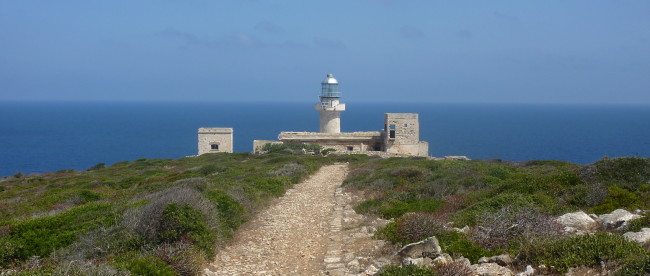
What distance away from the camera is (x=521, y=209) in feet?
28.5

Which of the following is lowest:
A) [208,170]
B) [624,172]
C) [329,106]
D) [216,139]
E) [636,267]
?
[208,170]

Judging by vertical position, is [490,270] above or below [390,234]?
above

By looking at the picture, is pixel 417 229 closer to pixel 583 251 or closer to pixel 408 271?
pixel 408 271

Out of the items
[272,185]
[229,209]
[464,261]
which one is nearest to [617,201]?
[464,261]

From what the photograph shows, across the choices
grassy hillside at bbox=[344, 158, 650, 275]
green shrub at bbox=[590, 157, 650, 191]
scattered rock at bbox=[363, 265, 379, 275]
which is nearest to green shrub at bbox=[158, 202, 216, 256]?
scattered rock at bbox=[363, 265, 379, 275]

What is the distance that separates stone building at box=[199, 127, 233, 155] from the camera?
3966cm

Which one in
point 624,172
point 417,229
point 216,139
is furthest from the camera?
point 216,139

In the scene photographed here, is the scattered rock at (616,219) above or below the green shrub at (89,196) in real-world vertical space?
above

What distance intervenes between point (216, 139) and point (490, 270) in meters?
35.1

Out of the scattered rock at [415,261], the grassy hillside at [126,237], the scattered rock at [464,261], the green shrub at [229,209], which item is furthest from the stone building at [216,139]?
the scattered rock at [464,261]

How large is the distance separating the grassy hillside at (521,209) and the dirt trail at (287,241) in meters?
1.14

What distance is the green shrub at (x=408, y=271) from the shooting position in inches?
240

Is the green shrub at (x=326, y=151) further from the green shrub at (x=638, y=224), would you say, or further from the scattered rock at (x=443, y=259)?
the scattered rock at (x=443, y=259)

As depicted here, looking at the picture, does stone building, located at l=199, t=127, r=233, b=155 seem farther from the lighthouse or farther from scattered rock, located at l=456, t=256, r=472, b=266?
scattered rock, located at l=456, t=256, r=472, b=266
